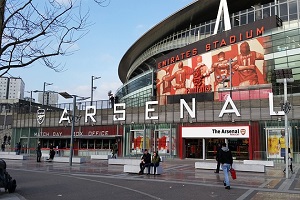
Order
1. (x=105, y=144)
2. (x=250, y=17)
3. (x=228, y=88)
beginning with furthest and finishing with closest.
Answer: (x=250, y=17), (x=105, y=144), (x=228, y=88)

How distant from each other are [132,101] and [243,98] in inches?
594

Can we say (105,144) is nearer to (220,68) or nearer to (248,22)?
(220,68)

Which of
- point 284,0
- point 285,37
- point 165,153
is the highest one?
point 284,0

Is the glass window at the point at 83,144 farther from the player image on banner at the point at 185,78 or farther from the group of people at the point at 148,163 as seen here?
the group of people at the point at 148,163

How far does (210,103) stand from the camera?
35.3m

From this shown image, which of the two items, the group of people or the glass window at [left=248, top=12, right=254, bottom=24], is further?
the glass window at [left=248, top=12, right=254, bottom=24]

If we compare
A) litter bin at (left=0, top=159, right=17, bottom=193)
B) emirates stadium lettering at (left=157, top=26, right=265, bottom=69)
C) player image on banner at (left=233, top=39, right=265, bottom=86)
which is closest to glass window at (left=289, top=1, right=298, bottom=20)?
emirates stadium lettering at (left=157, top=26, right=265, bottom=69)

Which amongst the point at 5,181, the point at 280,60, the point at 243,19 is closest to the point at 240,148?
the point at 280,60

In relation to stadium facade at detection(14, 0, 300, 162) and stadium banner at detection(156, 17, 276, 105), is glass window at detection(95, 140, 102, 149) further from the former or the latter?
stadium banner at detection(156, 17, 276, 105)

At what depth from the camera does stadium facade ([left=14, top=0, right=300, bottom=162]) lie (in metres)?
32.5

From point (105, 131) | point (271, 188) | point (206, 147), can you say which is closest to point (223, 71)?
point (206, 147)

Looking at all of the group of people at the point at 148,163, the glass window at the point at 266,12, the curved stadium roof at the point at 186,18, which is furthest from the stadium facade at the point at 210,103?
the group of people at the point at 148,163

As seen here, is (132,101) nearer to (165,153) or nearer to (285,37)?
(165,153)

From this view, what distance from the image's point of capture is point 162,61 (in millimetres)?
54562
